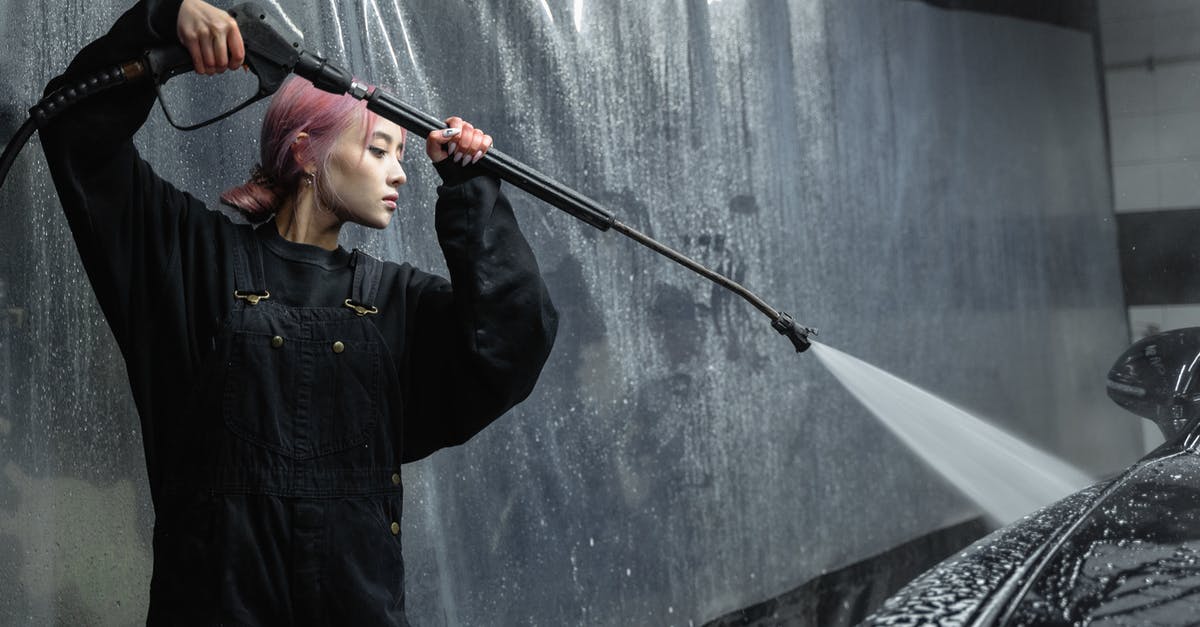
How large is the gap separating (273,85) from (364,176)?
18 centimetres

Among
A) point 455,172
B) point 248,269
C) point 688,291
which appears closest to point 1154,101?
point 688,291

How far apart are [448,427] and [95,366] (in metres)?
0.65

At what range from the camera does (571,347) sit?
284cm

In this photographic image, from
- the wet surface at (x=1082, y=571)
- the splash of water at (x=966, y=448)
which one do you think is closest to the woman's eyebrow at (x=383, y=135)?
the wet surface at (x=1082, y=571)

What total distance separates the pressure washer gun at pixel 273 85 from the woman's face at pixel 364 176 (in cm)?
7

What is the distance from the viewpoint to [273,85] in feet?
5.37

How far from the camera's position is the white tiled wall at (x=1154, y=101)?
515cm

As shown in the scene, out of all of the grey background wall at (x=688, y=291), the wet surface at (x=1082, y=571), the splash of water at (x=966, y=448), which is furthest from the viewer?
the splash of water at (x=966, y=448)

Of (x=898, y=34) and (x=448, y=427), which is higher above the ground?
(x=898, y=34)

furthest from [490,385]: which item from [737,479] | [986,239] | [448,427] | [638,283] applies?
[986,239]

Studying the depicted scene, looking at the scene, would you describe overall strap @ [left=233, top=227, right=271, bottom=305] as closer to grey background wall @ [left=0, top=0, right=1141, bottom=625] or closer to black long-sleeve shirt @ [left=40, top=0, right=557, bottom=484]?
black long-sleeve shirt @ [left=40, top=0, right=557, bottom=484]

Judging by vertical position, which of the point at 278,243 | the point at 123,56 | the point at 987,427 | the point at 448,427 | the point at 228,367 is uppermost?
the point at 123,56

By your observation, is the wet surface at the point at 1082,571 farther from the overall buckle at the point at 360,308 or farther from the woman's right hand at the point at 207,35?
the woman's right hand at the point at 207,35

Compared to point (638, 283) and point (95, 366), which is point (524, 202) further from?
point (95, 366)
